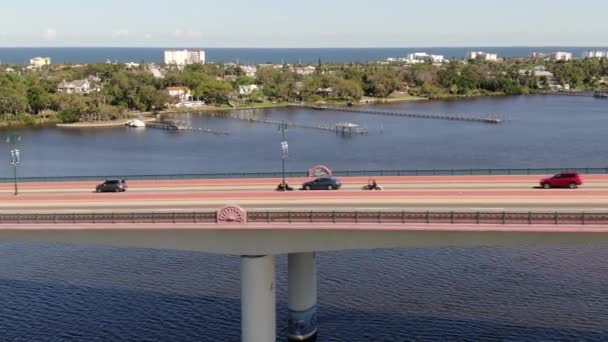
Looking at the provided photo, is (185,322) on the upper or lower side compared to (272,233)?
lower

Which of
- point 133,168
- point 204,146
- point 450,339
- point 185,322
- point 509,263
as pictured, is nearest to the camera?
point 450,339

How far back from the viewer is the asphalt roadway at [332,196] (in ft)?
130

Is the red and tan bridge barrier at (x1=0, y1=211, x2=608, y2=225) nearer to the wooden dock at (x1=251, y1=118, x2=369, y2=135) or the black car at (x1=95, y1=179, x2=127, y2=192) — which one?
the black car at (x1=95, y1=179, x2=127, y2=192)

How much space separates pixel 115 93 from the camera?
186 meters

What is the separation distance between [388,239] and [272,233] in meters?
5.72

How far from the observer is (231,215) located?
122 feet

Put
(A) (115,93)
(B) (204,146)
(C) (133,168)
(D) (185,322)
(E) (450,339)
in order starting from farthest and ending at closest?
(A) (115,93), (B) (204,146), (C) (133,168), (D) (185,322), (E) (450,339)

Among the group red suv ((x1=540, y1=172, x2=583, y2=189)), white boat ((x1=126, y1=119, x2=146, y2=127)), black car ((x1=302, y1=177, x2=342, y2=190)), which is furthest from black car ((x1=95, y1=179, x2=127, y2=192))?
white boat ((x1=126, y1=119, x2=146, y2=127))

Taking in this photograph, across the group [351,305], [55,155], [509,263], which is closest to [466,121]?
[55,155]

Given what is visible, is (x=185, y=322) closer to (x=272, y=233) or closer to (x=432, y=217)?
(x=272, y=233)

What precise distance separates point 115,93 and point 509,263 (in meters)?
147

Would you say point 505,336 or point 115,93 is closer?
point 505,336

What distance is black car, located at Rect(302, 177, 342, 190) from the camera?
4594 centimetres

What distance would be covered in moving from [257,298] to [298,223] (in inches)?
180
